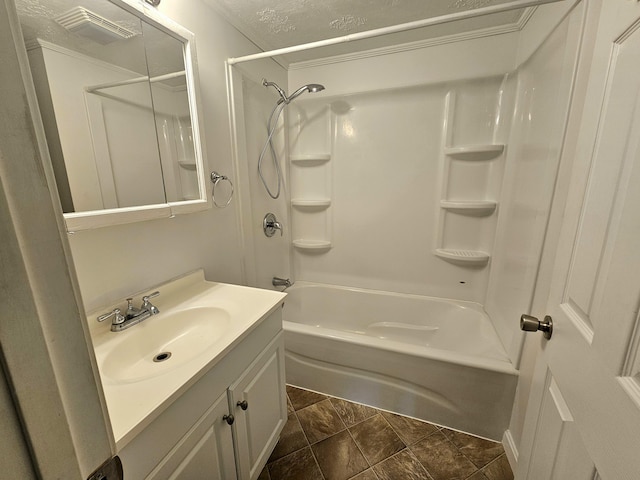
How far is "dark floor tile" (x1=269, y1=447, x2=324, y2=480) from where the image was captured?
1.27 metres

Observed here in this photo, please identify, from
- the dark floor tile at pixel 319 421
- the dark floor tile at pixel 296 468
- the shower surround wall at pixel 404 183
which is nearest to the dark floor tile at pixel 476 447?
the dark floor tile at pixel 319 421

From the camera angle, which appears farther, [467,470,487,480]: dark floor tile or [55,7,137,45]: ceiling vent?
[467,470,487,480]: dark floor tile

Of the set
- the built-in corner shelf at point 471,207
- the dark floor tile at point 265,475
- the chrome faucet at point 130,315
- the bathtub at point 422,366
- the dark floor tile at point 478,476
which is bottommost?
the dark floor tile at point 478,476

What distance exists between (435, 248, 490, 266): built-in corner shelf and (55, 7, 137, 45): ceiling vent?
2077 millimetres

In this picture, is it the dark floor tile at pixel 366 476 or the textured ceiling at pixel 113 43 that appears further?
the dark floor tile at pixel 366 476

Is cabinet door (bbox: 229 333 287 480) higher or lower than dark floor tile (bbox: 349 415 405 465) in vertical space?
higher

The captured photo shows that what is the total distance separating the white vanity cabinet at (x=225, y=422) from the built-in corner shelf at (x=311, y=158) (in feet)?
4.58

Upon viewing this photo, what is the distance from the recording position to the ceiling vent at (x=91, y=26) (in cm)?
82

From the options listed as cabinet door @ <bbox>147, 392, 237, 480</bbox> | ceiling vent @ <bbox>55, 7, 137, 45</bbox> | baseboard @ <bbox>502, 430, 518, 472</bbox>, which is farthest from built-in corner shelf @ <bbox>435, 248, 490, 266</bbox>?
ceiling vent @ <bbox>55, 7, 137, 45</bbox>

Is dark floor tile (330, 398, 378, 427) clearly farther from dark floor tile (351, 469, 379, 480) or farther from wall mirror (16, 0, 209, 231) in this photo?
wall mirror (16, 0, 209, 231)

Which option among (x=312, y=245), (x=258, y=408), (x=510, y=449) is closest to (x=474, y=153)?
(x=312, y=245)

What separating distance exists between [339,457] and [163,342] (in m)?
1.03

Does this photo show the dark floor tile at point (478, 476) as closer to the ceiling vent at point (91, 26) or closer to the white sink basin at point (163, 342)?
the white sink basin at point (163, 342)

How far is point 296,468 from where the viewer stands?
1.30m
